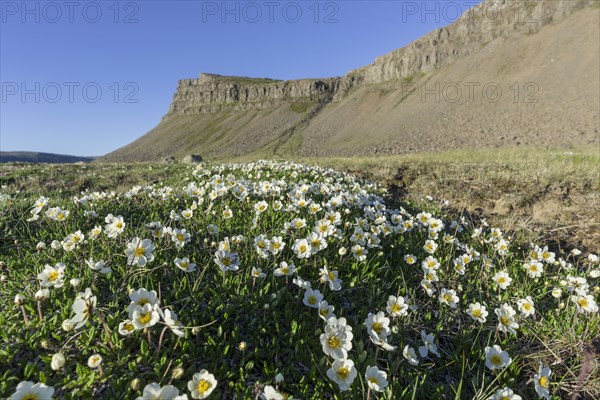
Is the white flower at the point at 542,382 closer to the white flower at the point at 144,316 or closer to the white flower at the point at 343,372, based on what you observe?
the white flower at the point at 343,372

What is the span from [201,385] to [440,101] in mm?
67889

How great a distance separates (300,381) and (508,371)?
160cm

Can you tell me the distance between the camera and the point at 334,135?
242ft

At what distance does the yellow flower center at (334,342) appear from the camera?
2.01 meters

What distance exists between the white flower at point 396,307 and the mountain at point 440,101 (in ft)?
95.2

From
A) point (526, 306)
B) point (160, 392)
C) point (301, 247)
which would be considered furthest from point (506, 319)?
point (160, 392)

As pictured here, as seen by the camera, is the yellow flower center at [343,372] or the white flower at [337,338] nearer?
the yellow flower center at [343,372]

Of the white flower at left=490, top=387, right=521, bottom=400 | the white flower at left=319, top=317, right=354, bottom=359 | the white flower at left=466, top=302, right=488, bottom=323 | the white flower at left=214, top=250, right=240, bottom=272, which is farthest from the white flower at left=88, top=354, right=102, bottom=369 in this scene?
the white flower at left=466, top=302, right=488, bottom=323

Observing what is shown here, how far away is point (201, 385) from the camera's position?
5.47ft

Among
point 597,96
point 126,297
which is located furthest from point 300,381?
point 597,96

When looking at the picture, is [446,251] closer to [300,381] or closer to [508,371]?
[508,371]

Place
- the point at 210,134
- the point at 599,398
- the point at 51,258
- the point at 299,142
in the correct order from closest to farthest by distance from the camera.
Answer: the point at 599,398, the point at 51,258, the point at 299,142, the point at 210,134

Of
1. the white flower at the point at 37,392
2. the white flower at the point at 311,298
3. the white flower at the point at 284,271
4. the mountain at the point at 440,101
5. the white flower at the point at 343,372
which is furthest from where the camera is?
the mountain at the point at 440,101

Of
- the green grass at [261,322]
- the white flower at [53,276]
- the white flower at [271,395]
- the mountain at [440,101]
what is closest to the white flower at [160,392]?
the green grass at [261,322]
